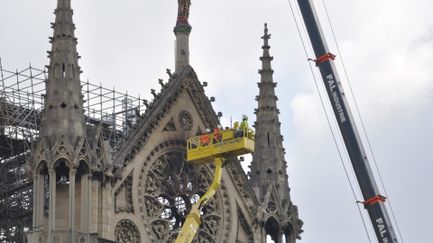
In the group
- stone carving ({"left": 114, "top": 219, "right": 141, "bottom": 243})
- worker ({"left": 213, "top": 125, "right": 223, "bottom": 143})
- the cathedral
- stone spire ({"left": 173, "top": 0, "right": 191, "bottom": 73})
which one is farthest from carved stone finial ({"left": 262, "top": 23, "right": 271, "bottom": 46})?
stone carving ({"left": 114, "top": 219, "right": 141, "bottom": 243})

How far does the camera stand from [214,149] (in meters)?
63.7

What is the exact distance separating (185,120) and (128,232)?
7.13m

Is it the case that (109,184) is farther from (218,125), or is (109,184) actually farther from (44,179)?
(218,125)

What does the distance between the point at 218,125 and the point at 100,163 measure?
872 centimetres

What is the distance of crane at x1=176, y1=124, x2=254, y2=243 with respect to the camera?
207ft

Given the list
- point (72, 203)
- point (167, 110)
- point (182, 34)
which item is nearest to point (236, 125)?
point (167, 110)

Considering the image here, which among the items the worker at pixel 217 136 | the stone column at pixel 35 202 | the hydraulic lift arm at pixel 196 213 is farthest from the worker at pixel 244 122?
the stone column at pixel 35 202

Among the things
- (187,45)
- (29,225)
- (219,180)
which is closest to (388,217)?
(219,180)

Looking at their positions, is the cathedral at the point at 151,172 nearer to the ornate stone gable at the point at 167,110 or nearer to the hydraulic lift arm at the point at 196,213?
the ornate stone gable at the point at 167,110

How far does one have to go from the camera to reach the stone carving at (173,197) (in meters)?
62.7

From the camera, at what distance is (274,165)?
69188 mm

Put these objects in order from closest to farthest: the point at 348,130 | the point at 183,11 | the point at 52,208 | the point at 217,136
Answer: the point at 52,208 < the point at 348,130 < the point at 217,136 < the point at 183,11

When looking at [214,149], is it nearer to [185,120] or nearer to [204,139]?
[204,139]

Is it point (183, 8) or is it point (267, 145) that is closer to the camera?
point (183, 8)
